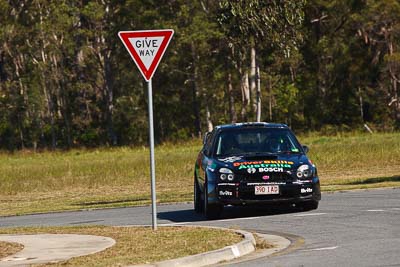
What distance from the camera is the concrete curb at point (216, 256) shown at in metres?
12.8

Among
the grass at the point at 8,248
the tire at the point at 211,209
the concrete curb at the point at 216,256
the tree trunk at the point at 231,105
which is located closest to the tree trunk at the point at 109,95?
the tree trunk at the point at 231,105

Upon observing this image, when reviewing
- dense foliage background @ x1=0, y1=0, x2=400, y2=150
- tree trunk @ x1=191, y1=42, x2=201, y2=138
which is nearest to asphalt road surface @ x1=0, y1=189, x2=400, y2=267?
dense foliage background @ x1=0, y1=0, x2=400, y2=150

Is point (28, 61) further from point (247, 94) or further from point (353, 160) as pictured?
point (353, 160)

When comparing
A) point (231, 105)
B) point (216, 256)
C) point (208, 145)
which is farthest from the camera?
point (231, 105)

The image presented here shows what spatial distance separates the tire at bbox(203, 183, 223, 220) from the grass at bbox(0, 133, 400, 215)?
20.6ft

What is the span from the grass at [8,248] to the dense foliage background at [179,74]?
169ft

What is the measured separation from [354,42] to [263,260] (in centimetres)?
6178

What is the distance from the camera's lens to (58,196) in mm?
34781

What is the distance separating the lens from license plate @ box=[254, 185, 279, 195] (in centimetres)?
1953

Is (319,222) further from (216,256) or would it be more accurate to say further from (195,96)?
(195,96)

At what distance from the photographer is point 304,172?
19.8 meters

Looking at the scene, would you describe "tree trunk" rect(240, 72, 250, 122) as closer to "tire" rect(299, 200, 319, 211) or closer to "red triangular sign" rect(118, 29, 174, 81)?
"tire" rect(299, 200, 319, 211)

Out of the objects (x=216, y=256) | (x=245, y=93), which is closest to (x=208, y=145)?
(x=216, y=256)

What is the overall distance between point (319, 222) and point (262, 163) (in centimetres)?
221
